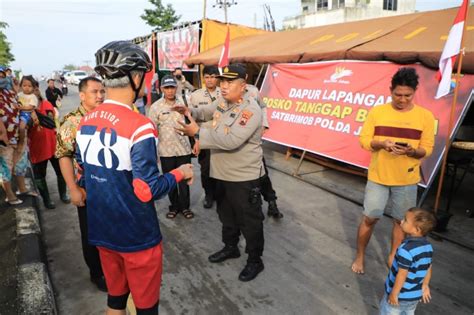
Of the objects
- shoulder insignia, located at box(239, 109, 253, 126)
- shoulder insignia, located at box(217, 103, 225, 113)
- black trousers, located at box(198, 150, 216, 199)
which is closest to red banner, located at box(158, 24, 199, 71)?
black trousers, located at box(198, 150, 216, 199)

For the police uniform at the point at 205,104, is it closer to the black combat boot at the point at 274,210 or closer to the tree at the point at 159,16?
the black combat boot at the point at 274,210

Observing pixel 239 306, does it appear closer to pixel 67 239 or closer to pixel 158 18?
pixel 67 239

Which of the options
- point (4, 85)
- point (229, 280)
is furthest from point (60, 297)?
point (4, 85)

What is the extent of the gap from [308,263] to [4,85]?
413 cm

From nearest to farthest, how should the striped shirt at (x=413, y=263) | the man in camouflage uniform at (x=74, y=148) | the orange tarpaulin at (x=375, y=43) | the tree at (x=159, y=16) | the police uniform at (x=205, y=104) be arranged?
the striped shirt at (x=413, y=263) → the man in camouflage uniform at (x=74, y=148) → the police uniform at (x=205, y=104) → the orange tarpaulin at (x=375, y=43) → the tree at (x=159, y=16)

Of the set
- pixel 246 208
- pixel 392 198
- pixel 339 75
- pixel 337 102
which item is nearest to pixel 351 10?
pixel 339 75

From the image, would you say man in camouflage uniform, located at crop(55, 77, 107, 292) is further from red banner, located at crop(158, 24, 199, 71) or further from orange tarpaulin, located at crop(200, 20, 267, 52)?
orange tarpaulin, located at crop(200, 20, 267, 52)

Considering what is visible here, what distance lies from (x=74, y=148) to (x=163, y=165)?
1924 millimetres

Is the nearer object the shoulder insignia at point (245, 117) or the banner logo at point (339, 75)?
the shoulder insignia at point (245, 117)

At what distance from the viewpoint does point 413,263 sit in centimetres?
194

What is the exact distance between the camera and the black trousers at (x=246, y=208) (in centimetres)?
296

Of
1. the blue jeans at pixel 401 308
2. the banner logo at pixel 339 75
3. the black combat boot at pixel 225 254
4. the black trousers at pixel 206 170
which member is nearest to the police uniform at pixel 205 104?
the black trousers at pixel 206 170

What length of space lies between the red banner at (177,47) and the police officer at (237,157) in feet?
31.4

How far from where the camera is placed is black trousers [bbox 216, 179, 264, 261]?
296cm
